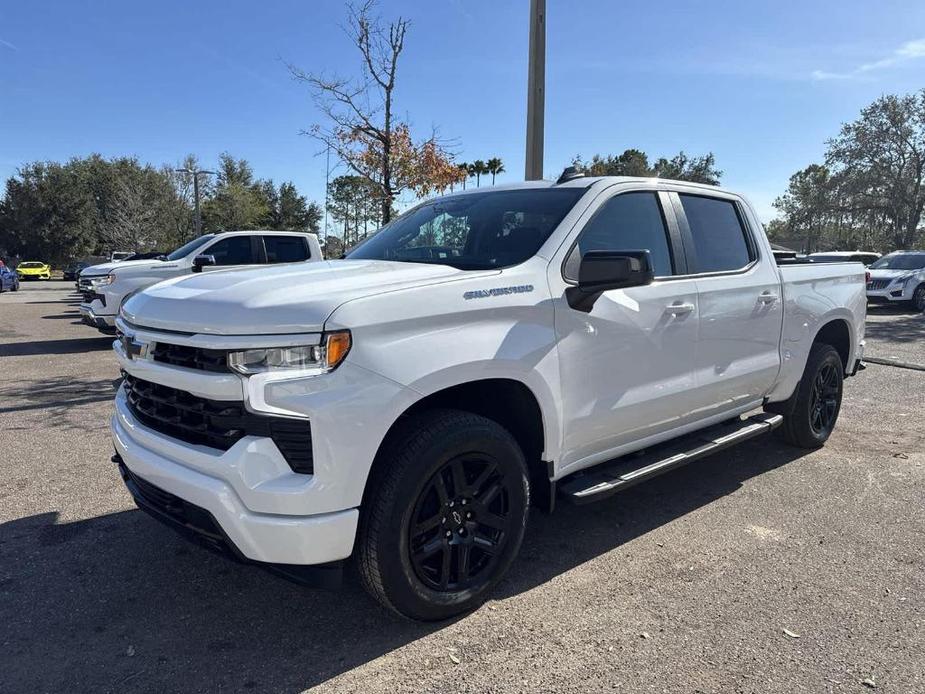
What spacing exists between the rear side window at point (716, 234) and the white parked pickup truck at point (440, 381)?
0.08ft

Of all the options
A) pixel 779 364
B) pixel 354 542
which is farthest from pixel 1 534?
pixel 779 364

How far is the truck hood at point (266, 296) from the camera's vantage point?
230 centimetres

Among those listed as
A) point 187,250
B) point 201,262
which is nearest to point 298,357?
point 201,262

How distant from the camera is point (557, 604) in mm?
2949

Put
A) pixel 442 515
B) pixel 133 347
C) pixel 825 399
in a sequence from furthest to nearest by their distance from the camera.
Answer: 1. pixel 825 399
2. pixel 133 347
3. pixel 442 515

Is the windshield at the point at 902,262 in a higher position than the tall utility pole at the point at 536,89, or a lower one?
lower

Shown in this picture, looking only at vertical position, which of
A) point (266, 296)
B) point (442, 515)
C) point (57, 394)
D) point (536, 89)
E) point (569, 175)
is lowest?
point (57, 394)

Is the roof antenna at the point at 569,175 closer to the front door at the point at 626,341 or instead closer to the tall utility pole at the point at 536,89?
the front door at the point at 626,341

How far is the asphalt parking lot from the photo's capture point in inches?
96.2

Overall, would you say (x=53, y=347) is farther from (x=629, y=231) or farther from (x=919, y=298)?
(x=919, y=298)

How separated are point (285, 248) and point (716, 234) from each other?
9088mm

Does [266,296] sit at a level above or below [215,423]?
above

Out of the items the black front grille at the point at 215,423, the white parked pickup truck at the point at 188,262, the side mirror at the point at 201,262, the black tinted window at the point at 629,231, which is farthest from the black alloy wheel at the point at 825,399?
the side mirror at the point at 201,262

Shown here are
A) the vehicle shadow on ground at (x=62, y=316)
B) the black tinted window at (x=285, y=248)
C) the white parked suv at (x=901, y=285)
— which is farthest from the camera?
the white parked suv at (x=901, y=285)
